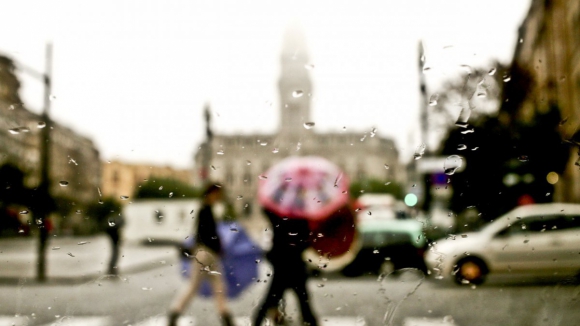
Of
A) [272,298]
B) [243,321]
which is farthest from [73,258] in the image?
[272,298]

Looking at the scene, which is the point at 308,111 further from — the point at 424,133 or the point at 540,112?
the point at 540,112

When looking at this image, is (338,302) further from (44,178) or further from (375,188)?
(44,178)

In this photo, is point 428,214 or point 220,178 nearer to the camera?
point 220,178

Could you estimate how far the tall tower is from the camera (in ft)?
12.2

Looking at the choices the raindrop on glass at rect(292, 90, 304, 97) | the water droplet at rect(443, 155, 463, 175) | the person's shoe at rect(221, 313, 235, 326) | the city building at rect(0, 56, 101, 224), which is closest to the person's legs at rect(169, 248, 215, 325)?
the person's shoe at rect(221, 313, 235, 326)

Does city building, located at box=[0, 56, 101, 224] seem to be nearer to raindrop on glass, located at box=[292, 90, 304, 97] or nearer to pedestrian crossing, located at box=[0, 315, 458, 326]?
pedestrian crossing, located at box=[0, 315, 458, 326]

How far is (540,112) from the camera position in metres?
3.99

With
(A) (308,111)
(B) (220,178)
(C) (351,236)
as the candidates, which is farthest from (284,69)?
(C) (351,236)

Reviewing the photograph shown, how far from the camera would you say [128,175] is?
3.65 metres

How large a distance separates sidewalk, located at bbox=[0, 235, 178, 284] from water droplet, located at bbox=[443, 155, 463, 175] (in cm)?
205

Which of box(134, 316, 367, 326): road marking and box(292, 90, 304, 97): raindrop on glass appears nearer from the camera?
box(134, 316, 367, 326): road marking

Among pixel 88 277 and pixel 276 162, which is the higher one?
pixel 276 162

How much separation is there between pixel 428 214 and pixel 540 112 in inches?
45.9

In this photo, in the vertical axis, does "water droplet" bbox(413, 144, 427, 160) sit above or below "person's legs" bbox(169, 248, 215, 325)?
above
